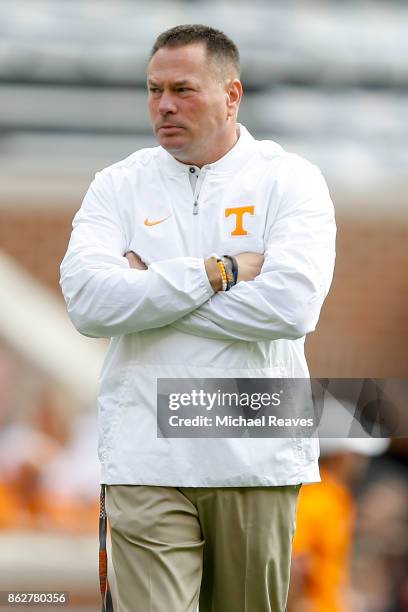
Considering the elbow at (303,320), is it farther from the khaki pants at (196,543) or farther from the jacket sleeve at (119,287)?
the khaki pants at (196,543)

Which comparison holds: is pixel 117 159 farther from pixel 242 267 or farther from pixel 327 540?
pixel 242 267

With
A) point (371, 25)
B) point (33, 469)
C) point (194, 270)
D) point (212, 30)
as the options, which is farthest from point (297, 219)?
point (371, 25)

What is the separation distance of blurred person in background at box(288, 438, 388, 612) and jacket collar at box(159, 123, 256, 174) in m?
1.87

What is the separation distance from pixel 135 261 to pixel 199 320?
0.74 feet

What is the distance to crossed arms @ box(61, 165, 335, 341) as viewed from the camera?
237 cm

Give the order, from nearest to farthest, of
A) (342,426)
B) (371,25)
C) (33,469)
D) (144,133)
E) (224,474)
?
(224,474) → (342,426) → (33,469) → (144,133) → (371,25)

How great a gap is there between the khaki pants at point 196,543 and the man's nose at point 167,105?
83 centimetres

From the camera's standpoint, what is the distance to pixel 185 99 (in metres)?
2.47

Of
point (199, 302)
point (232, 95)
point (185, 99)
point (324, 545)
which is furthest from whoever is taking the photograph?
point (324, 545)

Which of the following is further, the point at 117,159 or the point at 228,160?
the point at 117,159

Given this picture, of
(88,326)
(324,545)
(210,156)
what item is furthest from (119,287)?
(324,545)

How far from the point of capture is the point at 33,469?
5660mm

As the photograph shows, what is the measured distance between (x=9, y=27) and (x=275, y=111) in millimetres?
2318

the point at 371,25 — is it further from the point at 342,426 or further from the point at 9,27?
the point at 342,426
